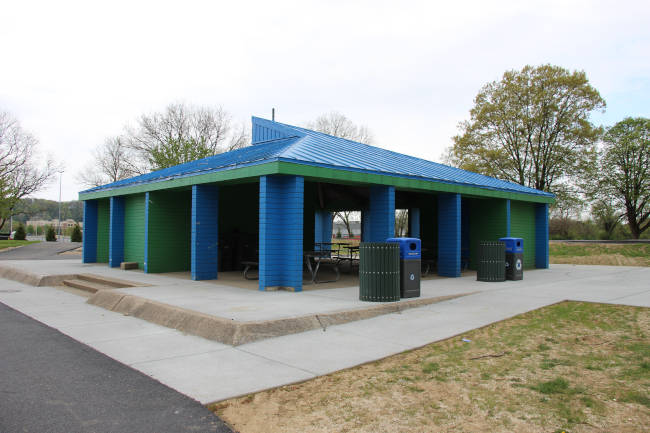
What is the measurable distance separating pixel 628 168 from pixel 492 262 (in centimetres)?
3186

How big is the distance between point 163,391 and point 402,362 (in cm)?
258

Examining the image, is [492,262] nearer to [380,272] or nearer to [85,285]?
[380,272]

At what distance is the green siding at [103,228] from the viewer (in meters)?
18.3

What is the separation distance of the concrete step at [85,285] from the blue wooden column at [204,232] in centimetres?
222

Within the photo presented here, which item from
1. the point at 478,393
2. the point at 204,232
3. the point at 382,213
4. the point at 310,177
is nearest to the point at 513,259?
the point at 382,213

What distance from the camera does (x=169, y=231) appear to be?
46.9 feet

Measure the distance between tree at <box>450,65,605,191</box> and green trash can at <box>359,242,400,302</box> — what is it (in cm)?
2804

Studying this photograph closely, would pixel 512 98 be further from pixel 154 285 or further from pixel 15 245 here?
pixel 15 245

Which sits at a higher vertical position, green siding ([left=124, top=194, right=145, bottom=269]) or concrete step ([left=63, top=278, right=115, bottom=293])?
green siding ([left=124, top=194, right=145, bottom=269])

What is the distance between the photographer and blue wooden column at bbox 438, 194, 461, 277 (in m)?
13.7

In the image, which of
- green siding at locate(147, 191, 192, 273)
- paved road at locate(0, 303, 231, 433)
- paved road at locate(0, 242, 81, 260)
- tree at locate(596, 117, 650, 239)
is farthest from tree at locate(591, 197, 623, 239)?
paved road at locate(0, 303, 231, 433)

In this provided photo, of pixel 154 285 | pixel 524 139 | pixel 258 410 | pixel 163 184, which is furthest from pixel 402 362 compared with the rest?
pixel 524 139

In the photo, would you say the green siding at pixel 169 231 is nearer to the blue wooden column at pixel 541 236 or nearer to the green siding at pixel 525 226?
the green siding at pixel 525 226

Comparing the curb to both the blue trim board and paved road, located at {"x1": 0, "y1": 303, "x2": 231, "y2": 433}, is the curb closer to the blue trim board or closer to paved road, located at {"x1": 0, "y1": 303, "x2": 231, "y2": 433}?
paved road, located at {"x1": 0, "y1": 303, "x2": 231, "y2": 433}
